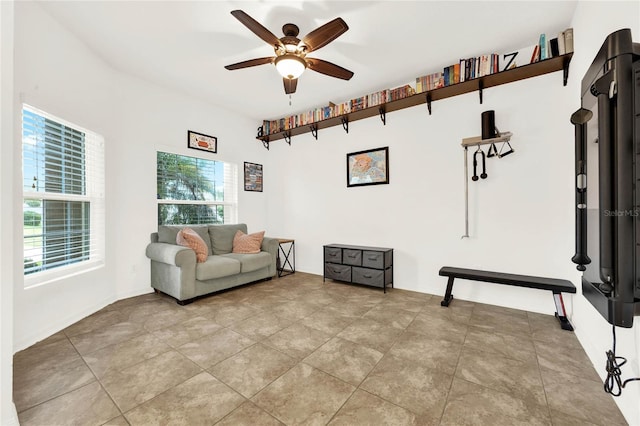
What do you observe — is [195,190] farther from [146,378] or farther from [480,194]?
[480,194]

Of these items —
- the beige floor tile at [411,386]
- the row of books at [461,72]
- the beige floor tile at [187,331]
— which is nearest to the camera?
the beige floor tile at [411,386]

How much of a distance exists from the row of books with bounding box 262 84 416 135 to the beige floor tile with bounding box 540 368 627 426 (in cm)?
307

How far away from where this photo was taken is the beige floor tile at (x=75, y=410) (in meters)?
1.33

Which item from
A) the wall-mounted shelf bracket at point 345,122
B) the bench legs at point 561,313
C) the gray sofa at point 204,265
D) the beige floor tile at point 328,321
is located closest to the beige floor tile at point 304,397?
the beige floor tile at point 328,321

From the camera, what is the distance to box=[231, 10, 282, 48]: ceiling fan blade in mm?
1821

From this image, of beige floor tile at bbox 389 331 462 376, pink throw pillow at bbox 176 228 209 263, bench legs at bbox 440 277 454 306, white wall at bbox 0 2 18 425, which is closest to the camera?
white wall at bbox 0 2 18 425

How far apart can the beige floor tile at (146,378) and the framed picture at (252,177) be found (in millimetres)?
3297

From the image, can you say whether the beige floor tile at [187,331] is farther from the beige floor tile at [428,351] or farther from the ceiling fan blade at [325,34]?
the ceiling fan blade at [325,34]

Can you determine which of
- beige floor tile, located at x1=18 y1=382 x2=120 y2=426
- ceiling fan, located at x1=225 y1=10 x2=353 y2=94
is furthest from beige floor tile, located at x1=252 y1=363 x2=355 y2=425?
ceiling fan, located at x1=225 y1=10 x2=353 y2=94

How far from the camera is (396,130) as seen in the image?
367 centimetres

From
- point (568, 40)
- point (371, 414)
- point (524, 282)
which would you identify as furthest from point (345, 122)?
point (371, 414)

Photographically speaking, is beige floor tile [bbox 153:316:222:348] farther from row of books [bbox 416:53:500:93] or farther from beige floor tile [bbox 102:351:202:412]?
row of books [bbox 416:53:500:93]

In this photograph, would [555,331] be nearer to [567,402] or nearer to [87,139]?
[567,402]

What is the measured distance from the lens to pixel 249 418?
1.35m
